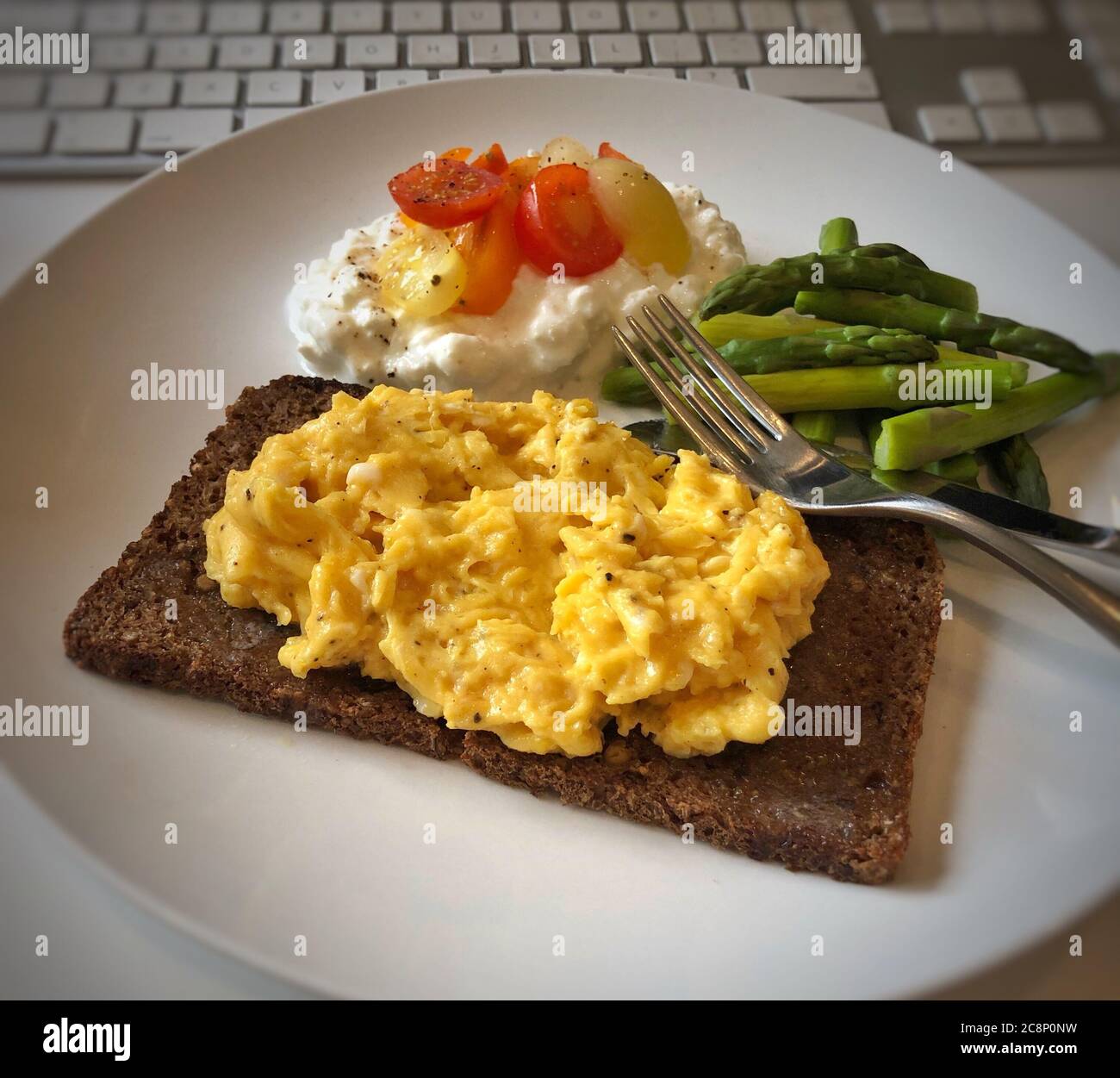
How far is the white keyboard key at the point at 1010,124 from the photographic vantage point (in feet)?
19.6

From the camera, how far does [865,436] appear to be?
4250 millimetres

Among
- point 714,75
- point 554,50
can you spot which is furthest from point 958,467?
point 554,50

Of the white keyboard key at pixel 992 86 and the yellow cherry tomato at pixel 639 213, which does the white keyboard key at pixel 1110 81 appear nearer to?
the white keyboard key at pixel 992 86

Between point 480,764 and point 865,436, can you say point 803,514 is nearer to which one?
point 865,436

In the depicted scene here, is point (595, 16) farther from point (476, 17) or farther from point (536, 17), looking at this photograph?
point (476, 17)

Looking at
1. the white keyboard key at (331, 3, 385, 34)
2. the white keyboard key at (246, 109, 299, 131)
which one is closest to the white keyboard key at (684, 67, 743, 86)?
the white keyboard key at (331, 3, 385, 34)

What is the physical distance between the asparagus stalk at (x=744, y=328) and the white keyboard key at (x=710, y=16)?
298 cm

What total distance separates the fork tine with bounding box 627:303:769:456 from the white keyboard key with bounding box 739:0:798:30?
336 cm

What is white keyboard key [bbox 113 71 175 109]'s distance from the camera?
5.94m

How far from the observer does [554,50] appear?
636cm

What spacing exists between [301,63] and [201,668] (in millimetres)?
4127

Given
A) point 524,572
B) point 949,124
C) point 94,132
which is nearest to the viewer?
point 524,572

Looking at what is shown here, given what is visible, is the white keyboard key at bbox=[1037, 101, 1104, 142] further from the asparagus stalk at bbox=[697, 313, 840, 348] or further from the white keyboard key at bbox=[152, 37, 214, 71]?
the white keyboard key at bbox=[152, 37, 214, 71]

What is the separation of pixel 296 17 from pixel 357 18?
13.8 inches
